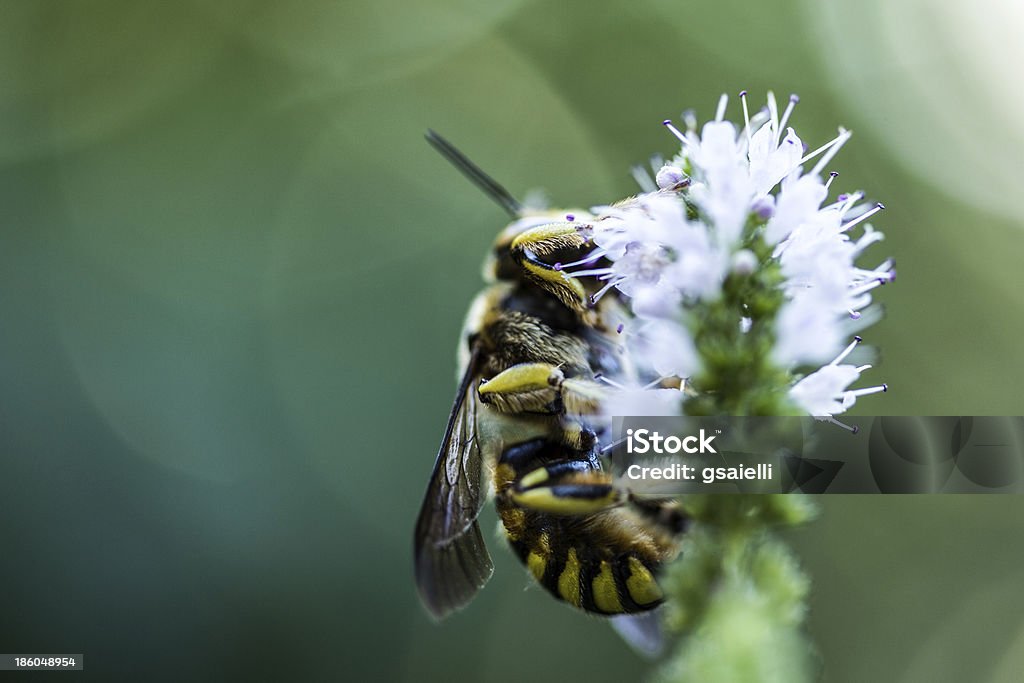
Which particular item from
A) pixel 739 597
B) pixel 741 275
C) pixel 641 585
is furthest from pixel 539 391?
pixel 739 597

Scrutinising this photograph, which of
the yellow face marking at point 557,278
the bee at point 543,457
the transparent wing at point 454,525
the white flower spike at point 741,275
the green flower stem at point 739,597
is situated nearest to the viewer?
the green flower stem at point 739,597

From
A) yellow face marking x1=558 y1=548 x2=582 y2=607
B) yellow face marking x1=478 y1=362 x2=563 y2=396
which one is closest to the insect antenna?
yellow face marking x1=478 y1=362 x2=563 y2=396

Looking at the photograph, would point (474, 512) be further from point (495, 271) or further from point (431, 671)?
point (431, 671)

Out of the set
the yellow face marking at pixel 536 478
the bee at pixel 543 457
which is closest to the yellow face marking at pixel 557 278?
the bee at pixel 543 457

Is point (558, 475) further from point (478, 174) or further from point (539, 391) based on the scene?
point (478, 174)

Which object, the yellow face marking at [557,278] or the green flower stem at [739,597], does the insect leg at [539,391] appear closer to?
the yellow face marking at [557,278]

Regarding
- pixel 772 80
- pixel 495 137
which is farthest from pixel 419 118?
pixel 772 80

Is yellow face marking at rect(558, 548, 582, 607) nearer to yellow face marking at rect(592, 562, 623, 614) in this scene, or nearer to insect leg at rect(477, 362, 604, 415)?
yellow face marking at rect(592, 562, 623, 614)
